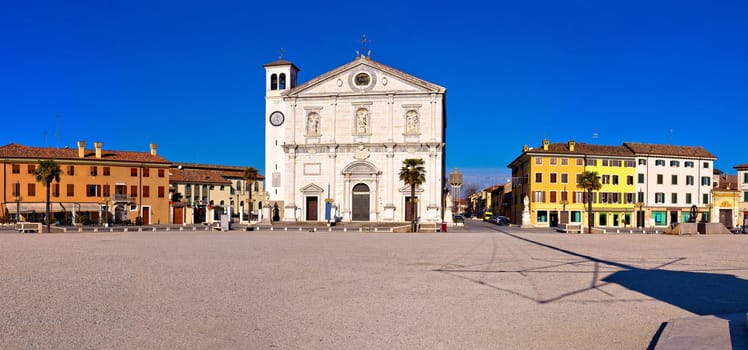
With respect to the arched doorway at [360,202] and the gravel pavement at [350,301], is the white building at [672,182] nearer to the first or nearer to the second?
the arched doorway at [360,202]

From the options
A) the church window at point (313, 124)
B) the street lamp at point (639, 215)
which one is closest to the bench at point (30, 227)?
the church window at point (313, 124)

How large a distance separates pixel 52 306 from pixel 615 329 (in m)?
9.53

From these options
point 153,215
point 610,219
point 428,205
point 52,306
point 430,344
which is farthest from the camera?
point 610,219

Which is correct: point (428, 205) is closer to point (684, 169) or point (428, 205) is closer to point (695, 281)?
point (684, 169)

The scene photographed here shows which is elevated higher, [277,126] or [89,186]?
[277,126]

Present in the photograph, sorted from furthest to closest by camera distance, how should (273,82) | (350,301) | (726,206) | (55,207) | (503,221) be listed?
(503,221) < (726,206) < (273,82) < (55,207) < (350,301)

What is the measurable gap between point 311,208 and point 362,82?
550 inches

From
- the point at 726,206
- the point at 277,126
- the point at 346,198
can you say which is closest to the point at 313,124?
the point at 277,126

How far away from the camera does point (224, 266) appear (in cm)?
1852

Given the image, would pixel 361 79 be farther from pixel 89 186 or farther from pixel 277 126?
pixel 89 186

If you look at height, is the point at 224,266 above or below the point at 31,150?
below

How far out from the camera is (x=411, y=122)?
2506 inches

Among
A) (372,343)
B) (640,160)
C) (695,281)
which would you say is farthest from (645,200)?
(372,343)

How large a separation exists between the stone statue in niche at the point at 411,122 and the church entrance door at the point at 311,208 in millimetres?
11935
